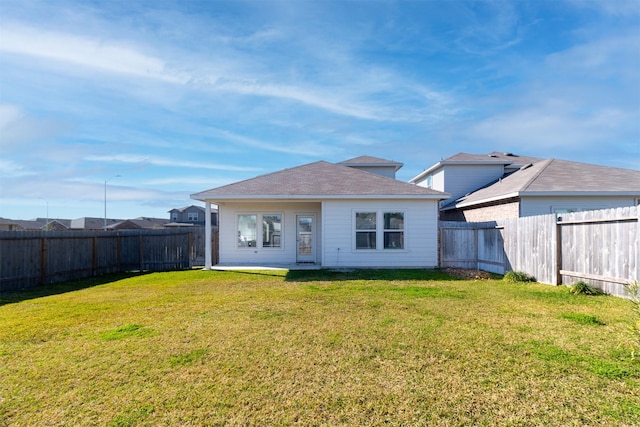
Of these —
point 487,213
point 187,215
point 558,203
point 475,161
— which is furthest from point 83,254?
A: point 187,215

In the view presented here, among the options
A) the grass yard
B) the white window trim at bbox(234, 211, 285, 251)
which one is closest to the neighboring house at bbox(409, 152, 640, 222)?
the grass yard

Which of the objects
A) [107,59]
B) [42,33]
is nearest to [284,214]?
[107,59]

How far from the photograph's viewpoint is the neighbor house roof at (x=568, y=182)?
14.0 m

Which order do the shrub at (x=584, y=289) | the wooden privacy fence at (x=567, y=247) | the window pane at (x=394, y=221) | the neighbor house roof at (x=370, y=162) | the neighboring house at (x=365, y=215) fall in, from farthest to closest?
1. the neighbor house roof at (x=370, y=162)
2. the window pane at (x=394, y=221)
3. the neighboring house at (x=365, y=215)
4. the shrub at (x=584, y=289)
5. the wooden privacy fence at (x=567, y=247)

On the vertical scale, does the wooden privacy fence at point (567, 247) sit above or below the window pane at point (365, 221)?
below

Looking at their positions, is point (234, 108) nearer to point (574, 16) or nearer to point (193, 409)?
point (574, 16)

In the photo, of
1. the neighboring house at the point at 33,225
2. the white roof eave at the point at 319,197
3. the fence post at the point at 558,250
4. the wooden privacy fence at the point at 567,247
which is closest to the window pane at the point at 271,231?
the white roof eave at the point at 319,197

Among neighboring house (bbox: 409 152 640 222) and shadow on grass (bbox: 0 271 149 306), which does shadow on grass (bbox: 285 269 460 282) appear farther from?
shadow on grass (bbox: 0 271 149 306)

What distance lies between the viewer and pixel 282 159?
23562mm

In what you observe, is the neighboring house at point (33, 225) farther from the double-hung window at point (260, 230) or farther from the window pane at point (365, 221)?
the window pane at point (365, 221)

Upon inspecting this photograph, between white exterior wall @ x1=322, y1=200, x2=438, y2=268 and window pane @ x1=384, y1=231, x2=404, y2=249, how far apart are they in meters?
0.15

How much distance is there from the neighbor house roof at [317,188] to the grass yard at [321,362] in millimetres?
6227

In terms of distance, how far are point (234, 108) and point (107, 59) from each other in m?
5.31

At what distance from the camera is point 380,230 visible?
14.0m
